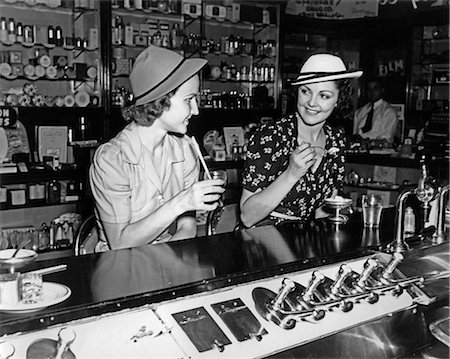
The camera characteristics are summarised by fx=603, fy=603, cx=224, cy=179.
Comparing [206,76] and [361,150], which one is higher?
[206,76]

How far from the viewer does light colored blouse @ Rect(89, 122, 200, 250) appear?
2156 mm

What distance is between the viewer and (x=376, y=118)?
8188 mm

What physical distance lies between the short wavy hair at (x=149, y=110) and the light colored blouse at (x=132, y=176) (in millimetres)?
72

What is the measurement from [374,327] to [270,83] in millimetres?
4909

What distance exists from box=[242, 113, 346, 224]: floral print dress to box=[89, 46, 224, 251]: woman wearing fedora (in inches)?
17.5

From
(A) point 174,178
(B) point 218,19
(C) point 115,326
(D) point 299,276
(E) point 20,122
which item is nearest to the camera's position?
(C) point 115,326

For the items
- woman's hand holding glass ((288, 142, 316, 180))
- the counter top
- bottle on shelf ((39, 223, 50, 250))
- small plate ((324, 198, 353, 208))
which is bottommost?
bottle on shelf ((39, 223, 50, 250))

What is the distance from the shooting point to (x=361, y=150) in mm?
6457

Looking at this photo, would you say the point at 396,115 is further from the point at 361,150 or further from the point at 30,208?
the point at 30,208

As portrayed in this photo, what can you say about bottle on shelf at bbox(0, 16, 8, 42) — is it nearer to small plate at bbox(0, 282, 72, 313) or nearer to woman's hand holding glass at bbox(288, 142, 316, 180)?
woman's hand holding glass at bbox(288, 142, 316, 180)

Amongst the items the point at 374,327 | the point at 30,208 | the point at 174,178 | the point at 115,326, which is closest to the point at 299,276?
the point at 374,327

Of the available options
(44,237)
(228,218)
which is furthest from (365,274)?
(44,237)

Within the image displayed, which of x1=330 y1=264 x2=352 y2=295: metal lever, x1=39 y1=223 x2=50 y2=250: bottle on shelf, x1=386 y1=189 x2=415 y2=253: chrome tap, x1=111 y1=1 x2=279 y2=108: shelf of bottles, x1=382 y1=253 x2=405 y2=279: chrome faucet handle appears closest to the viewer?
x1=330 y1=264 x2=352 y2=295: metal lever

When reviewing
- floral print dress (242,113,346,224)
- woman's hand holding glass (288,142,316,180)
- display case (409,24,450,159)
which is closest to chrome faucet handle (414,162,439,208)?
woman's hand holding glass (288,142,316,180)
